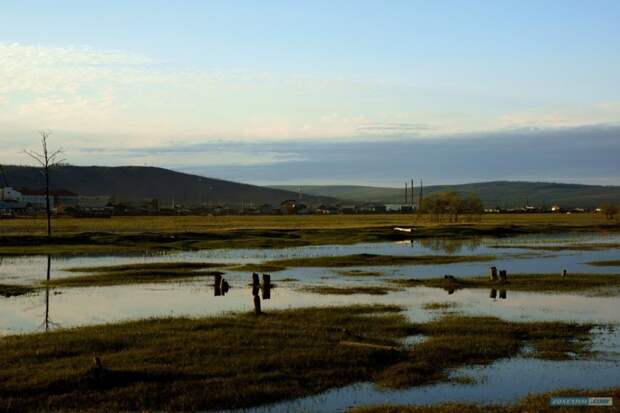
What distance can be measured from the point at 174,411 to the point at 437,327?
1194 centimetres

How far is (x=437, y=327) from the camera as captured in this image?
2697cm

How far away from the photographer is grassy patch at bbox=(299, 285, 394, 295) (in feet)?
126

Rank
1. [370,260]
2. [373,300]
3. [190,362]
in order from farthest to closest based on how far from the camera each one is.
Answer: [370,260]
[373,300]
[190,362]

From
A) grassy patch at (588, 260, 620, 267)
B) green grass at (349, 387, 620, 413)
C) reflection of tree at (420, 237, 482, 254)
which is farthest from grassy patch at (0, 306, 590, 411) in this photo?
reflection of tree at (420, 237, 482, 254)

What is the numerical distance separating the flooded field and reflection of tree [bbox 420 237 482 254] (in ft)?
4.81

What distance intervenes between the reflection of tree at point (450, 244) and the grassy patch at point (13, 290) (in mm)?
38744

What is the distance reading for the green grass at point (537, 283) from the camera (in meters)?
39.8

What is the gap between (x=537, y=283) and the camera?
41375 millimetres

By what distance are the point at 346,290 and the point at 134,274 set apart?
14418 millimetres

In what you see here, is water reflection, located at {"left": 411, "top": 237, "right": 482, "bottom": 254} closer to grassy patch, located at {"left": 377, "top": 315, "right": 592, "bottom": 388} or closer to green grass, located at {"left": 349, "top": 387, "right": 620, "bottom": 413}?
grassy patch, located at {"left": 377, "top": 315, "right": 592, "bottom": 388}

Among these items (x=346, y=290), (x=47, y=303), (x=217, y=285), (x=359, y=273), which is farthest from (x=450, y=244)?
(x=47, y=303)

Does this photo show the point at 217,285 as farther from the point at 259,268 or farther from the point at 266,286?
the point at 259,268

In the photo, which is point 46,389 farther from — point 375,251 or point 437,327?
point 375,251

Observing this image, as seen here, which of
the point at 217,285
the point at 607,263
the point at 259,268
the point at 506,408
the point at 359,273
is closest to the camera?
the point at 506,408
